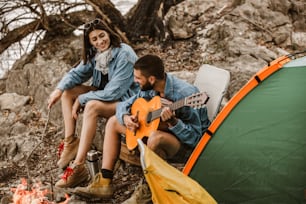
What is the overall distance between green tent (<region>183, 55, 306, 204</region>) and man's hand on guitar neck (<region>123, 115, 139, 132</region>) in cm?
50

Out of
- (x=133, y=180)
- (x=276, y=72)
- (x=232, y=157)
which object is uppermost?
(x=276, y=72)

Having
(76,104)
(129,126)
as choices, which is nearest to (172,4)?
(76,104)

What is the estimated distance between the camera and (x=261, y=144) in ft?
10.1

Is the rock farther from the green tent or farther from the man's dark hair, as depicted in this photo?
the green tent

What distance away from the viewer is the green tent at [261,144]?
2.96 m

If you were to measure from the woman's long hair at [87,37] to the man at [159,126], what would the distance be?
2.19 ft

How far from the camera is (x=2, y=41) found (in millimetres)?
6316

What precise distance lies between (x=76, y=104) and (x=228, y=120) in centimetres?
150

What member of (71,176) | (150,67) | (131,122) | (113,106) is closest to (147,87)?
(150,67)

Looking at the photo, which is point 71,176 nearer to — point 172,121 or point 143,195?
point 143,195

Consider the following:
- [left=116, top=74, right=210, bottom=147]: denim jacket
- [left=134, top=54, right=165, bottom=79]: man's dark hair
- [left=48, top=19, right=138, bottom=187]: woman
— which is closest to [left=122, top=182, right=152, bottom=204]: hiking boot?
[left=116, top=74, right=210, bottom=147]: denim jacket

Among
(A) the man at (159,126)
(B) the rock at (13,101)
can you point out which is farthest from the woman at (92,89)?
(B) the rock at (13,101)

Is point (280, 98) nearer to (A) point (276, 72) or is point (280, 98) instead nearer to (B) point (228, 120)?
(A) point (276, 72)

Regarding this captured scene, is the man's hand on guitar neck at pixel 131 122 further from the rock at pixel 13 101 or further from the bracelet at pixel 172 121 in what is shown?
the rock at pixel 13 101
